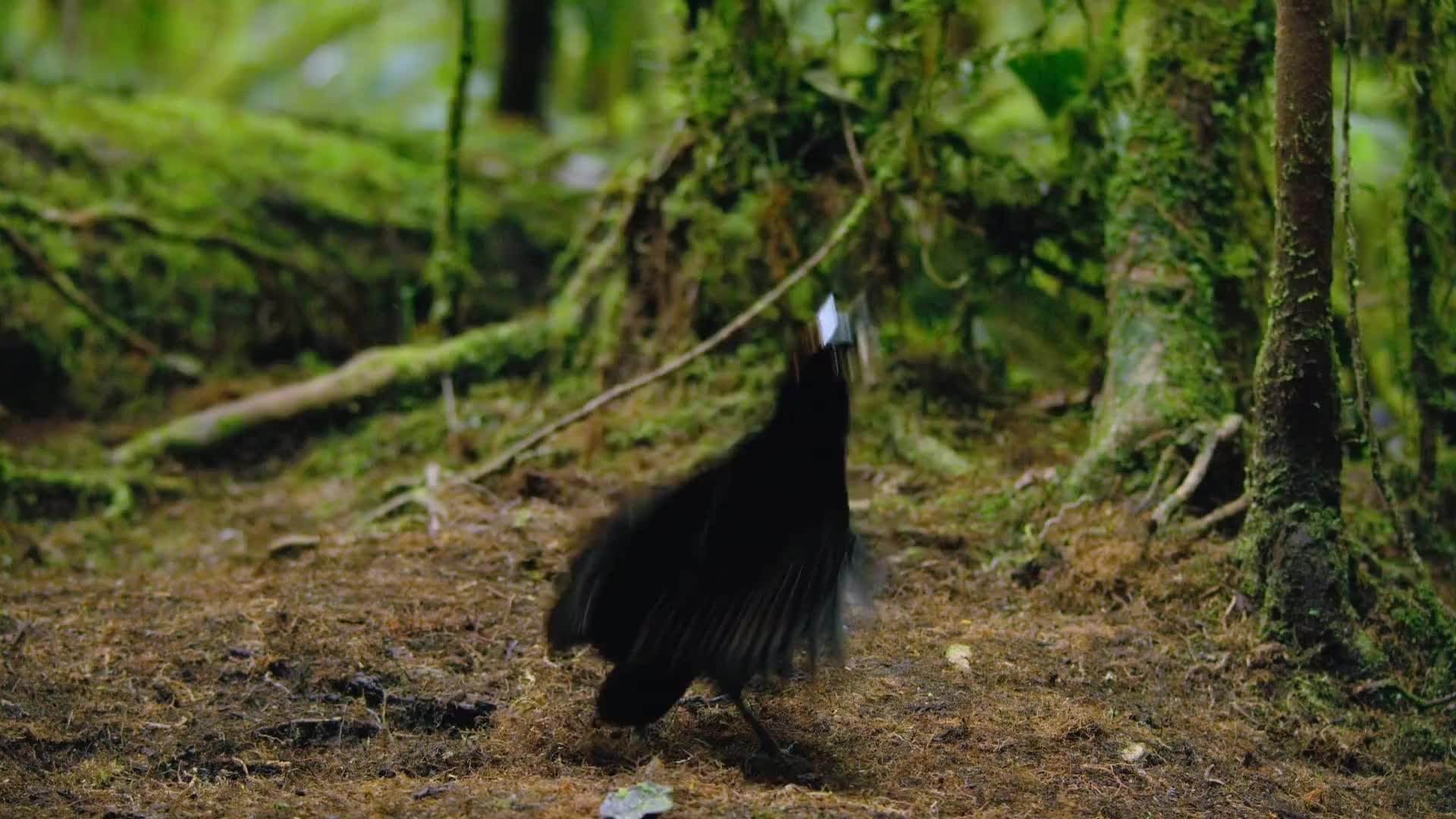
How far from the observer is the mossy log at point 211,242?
276 inches

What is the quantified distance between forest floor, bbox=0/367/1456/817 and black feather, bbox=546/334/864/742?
0.25 meters

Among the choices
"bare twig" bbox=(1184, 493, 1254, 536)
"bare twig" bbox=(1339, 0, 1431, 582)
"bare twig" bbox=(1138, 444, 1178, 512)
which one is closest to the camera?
"bare twig" bbox=(1339, 0, 1431, 582)

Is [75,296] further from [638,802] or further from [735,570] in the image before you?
[638,802]

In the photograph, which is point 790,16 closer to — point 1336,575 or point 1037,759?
point 1336,575

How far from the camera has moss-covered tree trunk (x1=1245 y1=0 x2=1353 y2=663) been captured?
3998 mm

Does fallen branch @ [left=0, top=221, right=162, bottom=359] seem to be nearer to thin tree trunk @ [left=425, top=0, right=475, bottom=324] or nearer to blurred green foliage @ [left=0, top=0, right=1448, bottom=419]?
thin tree trunk @ [left=425, top=0, right=475, bottom=324]

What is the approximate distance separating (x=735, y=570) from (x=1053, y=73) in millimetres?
3549

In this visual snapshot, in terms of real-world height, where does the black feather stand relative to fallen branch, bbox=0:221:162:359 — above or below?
below

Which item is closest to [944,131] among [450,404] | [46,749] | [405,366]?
[450,404]

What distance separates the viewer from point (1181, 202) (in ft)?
17.5

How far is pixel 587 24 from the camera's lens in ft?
33.8

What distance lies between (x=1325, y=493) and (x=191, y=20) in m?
13.2

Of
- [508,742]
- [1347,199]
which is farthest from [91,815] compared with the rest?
[1347,199]

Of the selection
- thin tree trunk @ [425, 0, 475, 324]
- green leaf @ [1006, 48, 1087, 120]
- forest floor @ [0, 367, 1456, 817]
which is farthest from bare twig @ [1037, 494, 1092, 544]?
thin tree trunk @ [425, 0, 475, 324]
